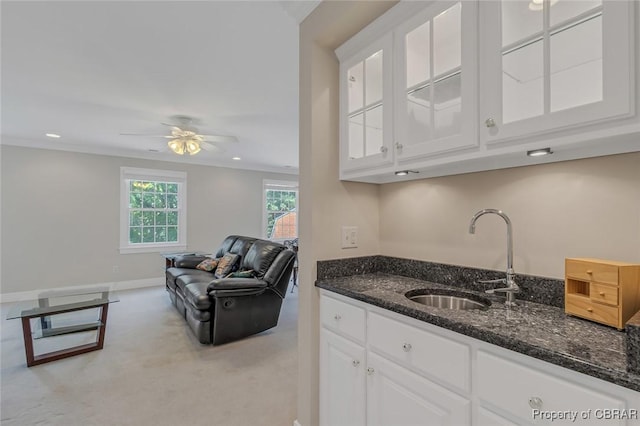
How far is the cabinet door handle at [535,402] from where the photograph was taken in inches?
31.7

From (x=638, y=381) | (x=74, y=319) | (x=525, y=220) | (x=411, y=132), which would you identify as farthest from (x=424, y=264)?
(x=74, y=319)

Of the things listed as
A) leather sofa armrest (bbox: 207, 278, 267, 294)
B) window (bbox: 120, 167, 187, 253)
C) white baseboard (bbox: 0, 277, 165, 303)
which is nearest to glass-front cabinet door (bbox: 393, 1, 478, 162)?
leather sofa armrest (bbox: 207, 278, 267, 294)

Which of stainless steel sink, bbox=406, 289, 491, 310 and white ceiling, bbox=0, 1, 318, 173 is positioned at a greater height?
white ceiling, bbox=0, 1, 318, 173

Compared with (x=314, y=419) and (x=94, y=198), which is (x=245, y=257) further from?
(x=94, y=198)

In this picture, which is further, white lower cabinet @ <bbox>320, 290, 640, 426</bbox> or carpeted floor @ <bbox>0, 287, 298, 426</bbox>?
carpeted floor @ <bbox>0, 287, 298, 426</bbox>

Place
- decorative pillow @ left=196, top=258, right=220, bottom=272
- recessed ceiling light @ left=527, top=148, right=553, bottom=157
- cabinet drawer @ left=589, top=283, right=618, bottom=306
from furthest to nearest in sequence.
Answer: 1. decorative pillow @ left=196, top=258, right=220, bottom=272
2. recessed ceiling light @ left=527, top=148, right=553, bottom=157
3. cabinet drawer @ left=589, top=283, right=618, bottom=306

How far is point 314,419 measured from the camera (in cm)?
166

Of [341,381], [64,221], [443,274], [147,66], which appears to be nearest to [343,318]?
[341,381]

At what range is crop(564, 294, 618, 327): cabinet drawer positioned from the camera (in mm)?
917

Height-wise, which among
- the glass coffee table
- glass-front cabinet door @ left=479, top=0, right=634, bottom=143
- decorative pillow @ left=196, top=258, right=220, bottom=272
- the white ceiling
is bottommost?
the glass coffee table

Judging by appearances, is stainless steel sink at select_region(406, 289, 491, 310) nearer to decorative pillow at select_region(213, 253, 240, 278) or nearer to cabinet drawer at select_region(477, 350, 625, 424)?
cabinet drawer at select_region(477, 350, 625, 424)

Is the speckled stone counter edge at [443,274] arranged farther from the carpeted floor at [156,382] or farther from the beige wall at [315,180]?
the carpeted floor at [156,382]

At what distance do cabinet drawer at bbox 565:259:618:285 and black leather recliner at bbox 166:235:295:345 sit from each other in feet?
8.42

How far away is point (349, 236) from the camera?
1812mm
